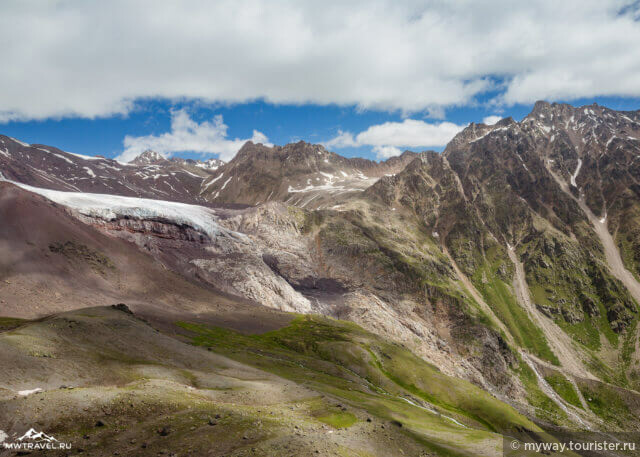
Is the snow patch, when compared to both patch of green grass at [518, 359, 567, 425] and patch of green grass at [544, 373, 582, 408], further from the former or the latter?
patch of green grass at [544, 373, 582, 408]

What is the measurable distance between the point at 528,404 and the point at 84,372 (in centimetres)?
16603

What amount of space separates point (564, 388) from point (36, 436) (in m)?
198

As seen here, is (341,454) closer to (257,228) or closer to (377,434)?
(377,434)

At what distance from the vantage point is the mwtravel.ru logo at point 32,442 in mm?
21688

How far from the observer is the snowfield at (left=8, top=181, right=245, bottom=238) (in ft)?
438

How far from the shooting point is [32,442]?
2228 centimetres

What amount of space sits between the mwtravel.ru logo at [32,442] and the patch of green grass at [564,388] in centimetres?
19127

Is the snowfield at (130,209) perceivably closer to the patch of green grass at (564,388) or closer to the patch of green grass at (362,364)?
the patch of green grass at (362,364)

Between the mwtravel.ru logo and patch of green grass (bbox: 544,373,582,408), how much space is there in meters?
191

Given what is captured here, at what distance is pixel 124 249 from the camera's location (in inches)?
4776

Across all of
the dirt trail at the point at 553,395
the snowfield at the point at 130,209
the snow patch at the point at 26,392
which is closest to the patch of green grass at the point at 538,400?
the dirt trail at the point at 553,395

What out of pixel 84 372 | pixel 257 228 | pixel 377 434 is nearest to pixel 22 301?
pixel 84 372

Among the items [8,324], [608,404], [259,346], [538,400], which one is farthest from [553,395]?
[8,324]

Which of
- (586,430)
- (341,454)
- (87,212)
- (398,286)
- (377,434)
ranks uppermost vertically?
(87,212)
